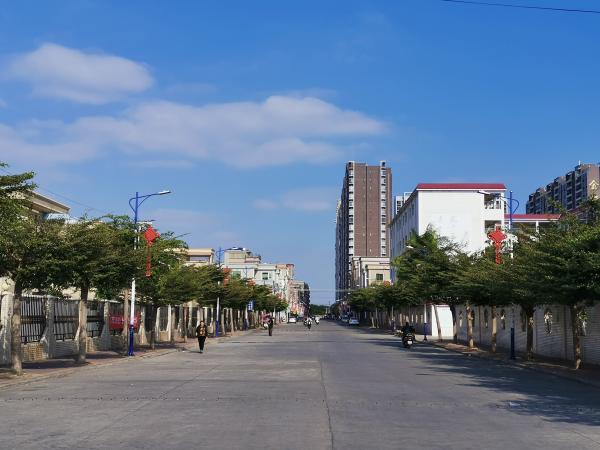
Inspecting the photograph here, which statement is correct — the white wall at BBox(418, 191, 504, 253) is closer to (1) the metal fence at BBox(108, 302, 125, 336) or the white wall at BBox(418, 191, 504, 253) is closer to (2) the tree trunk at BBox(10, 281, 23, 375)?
(1) the metal fence at BBox(108, 302, 125, 336)

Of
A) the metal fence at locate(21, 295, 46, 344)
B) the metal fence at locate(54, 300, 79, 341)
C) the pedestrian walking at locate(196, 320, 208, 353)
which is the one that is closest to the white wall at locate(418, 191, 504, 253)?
the pedestrian walking at locate(196, 320, 208, 353)

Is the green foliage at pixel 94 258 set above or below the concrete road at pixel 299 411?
above

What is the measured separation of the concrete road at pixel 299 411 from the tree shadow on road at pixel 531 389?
4 centimetres

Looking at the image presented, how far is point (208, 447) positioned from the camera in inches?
396

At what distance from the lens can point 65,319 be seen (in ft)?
109

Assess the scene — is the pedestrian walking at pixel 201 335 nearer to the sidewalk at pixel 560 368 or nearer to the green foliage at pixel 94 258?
the green foliage at pixel 94 258

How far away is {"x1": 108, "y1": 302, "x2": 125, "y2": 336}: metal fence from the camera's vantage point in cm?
4081

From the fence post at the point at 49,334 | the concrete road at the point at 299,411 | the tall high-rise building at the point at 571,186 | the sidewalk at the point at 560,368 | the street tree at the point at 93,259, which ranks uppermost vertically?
the tall high-rise building at the point at 571,186

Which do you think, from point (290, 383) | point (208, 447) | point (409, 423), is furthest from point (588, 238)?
point (208, 447)

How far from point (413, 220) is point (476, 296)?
182 feet

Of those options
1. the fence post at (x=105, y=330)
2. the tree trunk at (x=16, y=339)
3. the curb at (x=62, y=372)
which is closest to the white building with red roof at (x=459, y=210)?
the fence post at (x=105, y=330)

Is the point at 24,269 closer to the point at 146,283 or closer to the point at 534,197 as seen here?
the point at 146,283

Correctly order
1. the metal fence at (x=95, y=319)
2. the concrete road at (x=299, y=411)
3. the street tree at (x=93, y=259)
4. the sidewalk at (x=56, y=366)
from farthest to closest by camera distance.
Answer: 1. the metal fence at (x=95, y=319)
2. the street tree at (x=93, y=259)
3. the sidewalk at (x=56, y=366)
4. the concrete road at (x=299, y=411)

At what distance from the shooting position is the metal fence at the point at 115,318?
4081cm
